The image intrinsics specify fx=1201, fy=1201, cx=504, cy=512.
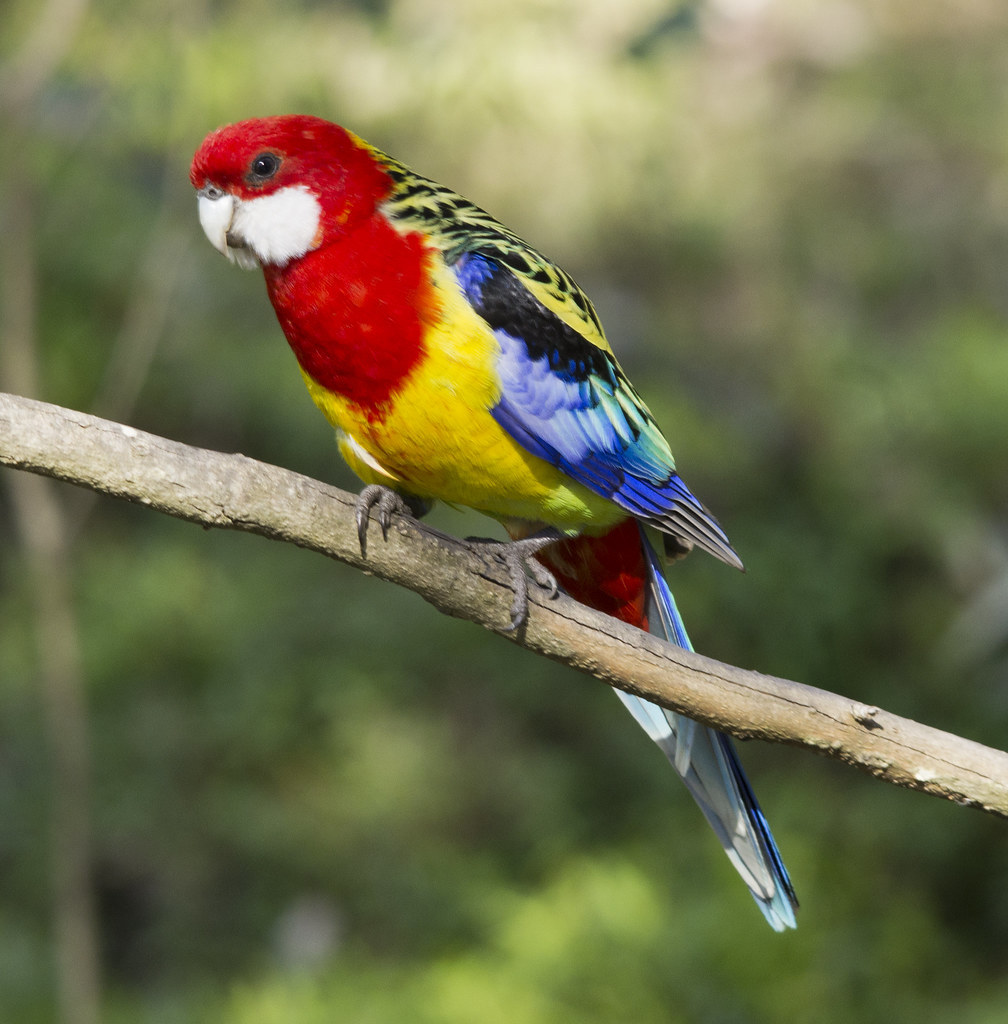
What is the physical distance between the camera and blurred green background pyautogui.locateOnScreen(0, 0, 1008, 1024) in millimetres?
3256

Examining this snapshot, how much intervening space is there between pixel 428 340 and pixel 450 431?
14 cm

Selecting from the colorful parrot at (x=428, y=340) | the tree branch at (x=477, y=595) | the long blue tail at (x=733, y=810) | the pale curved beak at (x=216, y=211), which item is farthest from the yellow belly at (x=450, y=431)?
the long blue tail at (x=733, y=810)

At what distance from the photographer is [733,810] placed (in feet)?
6.82

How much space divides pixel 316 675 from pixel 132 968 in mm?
1150

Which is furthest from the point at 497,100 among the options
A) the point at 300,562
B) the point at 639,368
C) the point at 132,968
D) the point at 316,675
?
the point at 132,968

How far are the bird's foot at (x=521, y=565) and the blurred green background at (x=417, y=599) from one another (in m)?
1.34

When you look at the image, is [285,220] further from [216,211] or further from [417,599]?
[417,599]

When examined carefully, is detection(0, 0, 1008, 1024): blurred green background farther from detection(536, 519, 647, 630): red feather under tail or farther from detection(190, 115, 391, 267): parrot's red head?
detection(190, 115, 391, 267): parrot's red head

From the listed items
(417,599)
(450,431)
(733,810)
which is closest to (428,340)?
(450,431)

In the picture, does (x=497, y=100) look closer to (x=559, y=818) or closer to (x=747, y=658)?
(x=747, y=658)

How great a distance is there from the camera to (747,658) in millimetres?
3865

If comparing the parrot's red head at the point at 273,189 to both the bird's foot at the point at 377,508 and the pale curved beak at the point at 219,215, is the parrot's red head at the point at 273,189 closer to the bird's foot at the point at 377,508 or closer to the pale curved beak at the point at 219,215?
the pale curved beak at the point at 219,215

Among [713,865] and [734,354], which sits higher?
[734,354]

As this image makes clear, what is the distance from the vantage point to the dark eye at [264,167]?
180 centimetres
